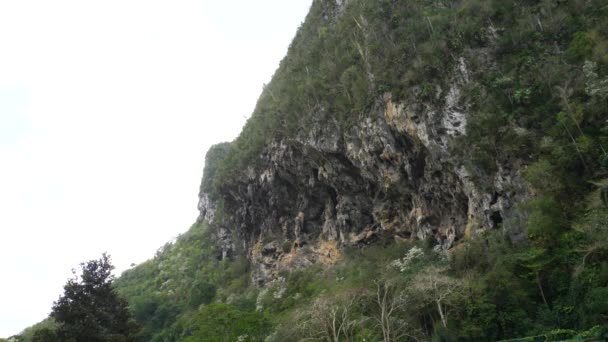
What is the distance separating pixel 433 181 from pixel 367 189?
7311mm

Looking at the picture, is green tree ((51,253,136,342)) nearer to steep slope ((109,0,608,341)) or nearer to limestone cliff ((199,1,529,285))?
steep slope ((109,0,608,341))

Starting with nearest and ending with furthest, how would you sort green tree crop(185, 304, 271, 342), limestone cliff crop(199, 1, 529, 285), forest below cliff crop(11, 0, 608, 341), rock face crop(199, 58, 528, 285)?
forest below cliff crop(11, 0, 608, 341) < green tree crop(185, 304, 271, 342) < limestone cliff crop(199, 1, 529, 285) < rock face crop(199, 58, 528, 285)

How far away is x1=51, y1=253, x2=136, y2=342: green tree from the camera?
86.3ft

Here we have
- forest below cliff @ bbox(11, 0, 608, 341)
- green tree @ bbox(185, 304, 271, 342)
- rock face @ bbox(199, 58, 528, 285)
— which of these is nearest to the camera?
forest below cliff @ bbox(11, 0, 608, 341)

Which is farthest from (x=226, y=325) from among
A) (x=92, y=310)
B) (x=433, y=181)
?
(x=433, y=181)

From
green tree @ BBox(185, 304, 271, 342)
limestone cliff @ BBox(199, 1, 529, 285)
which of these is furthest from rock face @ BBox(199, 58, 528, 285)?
green tree @ BBox(185, 304, 271, 342)

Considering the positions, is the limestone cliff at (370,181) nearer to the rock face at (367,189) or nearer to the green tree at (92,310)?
the rock face at (367,189)

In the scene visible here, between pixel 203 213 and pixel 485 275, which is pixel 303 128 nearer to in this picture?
pixel 485 275

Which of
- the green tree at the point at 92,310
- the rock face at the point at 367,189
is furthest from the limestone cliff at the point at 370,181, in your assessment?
the green tree at the point at 92,310

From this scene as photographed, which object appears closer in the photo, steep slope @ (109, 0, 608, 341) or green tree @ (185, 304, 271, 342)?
steep slope @ (109, 0, 608, 341)

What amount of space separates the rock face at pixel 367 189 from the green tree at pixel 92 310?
16.6 metres

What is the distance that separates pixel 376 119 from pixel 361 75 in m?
4.93

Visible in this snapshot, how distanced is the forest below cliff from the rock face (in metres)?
0.13

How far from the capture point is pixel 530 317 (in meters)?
20.9
